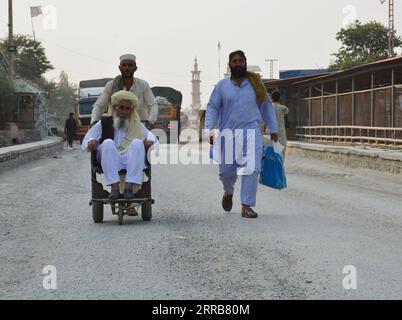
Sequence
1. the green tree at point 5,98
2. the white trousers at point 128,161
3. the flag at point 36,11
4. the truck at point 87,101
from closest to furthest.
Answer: the white trousers at point 128,161 < the truck at point 87,101 < the green tree at point 5,98 < the flag at point 36,11

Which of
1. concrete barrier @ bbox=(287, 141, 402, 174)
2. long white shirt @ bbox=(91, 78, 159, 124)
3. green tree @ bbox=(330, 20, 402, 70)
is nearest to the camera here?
long white shirt @ bbox=(91, 78, 159, 124)

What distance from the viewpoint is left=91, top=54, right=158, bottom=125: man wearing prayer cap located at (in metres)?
8.19

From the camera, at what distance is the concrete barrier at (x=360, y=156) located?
15922 millimetres

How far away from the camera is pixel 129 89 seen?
27.5 feet

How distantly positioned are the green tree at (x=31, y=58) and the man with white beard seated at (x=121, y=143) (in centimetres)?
7067

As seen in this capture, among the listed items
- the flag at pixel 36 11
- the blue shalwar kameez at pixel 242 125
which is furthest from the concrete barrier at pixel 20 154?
the flag at pixel 36 11

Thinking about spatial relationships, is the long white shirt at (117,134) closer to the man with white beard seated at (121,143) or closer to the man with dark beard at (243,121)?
the man with white beard seated at (121,143)

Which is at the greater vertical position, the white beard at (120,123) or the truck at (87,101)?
the truck at (87,101)

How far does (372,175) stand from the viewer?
16047 mm

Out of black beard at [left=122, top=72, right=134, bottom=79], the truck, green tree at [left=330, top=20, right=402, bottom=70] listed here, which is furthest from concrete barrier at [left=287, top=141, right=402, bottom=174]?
green tree at [left=330, top=20, right=402, bottom=70]

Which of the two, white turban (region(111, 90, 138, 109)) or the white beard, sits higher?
white turban (region(111, 90, 138, 109))

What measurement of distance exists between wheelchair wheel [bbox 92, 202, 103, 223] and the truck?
28.2m

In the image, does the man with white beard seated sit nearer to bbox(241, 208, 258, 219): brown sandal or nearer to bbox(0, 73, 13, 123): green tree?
bbox(241, 208, 258, 219): brown sandal
